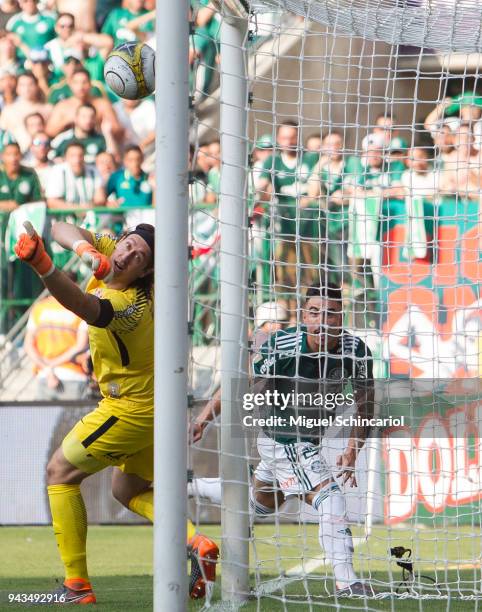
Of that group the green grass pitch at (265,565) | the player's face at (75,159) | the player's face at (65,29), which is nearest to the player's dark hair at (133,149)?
the player's face at (75,159)

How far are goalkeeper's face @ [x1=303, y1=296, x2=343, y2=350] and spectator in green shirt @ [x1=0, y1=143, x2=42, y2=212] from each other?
583 cm

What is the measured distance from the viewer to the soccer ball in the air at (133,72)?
4.84 meters

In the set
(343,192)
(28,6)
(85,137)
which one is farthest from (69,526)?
(28,6)

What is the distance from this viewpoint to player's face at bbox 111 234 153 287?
5.27 metres

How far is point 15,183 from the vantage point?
1099cm

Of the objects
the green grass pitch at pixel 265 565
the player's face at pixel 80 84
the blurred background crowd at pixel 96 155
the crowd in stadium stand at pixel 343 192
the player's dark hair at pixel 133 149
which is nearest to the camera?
the green grass pitch at pixel 265 565

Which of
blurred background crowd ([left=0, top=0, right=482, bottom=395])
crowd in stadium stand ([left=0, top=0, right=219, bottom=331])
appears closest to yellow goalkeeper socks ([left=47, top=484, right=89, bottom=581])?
blurred background crowd ([left=0, top=0, right=482, bottom=395])

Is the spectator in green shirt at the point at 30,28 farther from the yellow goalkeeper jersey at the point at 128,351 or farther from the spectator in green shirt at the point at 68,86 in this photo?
the yellow goalkeeper jersey at the point at 128,351

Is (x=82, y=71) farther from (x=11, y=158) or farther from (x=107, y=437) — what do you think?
(x=107, y=437)

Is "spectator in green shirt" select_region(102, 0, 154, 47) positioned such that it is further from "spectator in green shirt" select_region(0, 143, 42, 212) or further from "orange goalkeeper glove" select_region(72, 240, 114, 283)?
"orange goalkeeper glove" select_region(72, 240, 114, 283)

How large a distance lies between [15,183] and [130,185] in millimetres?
1139

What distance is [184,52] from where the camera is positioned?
3.78 meters

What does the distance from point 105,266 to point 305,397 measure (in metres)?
1.47

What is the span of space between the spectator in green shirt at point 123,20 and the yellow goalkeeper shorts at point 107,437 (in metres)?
7.41
